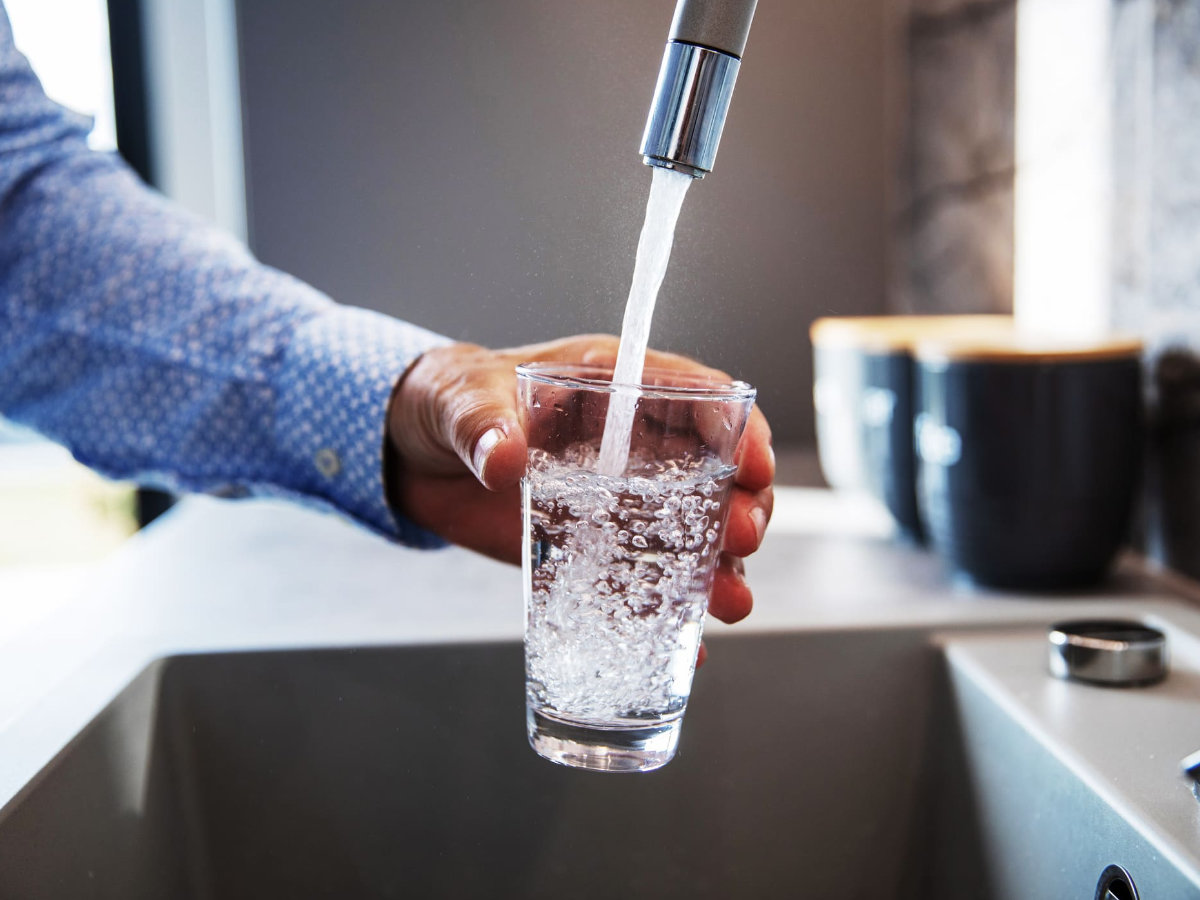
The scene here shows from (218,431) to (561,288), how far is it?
15.1 inches

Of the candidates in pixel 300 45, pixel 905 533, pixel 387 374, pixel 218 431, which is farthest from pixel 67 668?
pixel 905 533

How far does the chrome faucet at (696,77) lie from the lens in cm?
40

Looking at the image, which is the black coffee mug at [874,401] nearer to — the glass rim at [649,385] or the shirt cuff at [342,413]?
the shirt cuff at [342,413]

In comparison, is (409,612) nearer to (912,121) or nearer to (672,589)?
(672,589)

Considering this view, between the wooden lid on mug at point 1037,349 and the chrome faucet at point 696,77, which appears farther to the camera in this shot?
the wooden lid on mug at point 1037,349

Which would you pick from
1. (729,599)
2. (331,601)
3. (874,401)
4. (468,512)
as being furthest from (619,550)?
(874,401)

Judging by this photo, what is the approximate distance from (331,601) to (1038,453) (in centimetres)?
53

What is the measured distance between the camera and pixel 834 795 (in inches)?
27.2

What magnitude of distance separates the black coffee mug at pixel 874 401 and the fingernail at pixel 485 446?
64 cm

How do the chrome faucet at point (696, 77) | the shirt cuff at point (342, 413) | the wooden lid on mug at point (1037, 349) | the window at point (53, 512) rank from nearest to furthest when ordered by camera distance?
the chrome faucet at point (696, 77) < the shirt cuff at point (342, 413) < the wooden lid on mug at point (1037, 349) < the window at point (53, 512)

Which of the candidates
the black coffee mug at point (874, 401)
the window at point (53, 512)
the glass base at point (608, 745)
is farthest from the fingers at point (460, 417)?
the black coffee mug at point (874, 401)

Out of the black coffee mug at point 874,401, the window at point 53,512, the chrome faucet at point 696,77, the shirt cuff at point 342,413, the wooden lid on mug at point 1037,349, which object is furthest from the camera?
the window at point 53,512

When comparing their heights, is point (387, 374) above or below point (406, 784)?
above

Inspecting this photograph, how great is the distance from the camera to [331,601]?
848 millimetres
